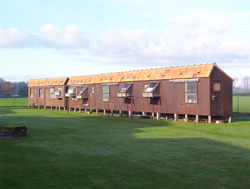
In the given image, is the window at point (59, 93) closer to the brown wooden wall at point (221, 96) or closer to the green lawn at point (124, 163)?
the brown wooden wall at point (221, 96)

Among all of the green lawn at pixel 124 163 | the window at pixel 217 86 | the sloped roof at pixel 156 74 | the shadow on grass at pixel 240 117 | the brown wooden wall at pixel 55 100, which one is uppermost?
the sloped roof at pixel 156 74

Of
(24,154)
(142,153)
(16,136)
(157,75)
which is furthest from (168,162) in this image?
(157,75)

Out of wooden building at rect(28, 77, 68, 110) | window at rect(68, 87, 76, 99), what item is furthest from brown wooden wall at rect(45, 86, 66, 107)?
window at rect(68, 87, 76, 99)

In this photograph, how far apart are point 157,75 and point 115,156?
22.7 metres

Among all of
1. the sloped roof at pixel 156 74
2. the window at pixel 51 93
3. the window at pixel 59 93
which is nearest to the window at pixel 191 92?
the sloped roof at pixel 156 74

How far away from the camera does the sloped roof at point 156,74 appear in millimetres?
30234

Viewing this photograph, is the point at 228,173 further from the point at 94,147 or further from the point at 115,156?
the point at 94,147

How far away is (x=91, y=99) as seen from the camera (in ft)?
151

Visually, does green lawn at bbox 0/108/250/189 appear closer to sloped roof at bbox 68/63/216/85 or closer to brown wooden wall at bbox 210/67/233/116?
brown wooden wall at bbox 210/67/233/116

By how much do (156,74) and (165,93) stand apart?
9.85ft

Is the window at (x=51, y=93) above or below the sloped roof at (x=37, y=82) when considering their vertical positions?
below

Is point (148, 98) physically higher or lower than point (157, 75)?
lower

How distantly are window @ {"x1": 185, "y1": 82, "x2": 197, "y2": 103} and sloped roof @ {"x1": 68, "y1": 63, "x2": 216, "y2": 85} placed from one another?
0.85m

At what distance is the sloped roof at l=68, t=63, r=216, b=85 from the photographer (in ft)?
99.2
